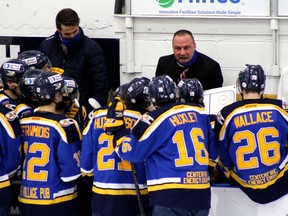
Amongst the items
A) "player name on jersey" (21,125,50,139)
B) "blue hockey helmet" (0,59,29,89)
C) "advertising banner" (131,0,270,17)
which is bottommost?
"player name on jersey" (21,125,50,139)

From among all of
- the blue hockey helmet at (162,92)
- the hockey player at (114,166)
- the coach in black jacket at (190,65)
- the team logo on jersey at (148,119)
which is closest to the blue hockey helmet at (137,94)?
the hockey player at (114,166)

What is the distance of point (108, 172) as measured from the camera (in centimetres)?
560

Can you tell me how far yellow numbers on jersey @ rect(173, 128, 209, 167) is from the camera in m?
5.27

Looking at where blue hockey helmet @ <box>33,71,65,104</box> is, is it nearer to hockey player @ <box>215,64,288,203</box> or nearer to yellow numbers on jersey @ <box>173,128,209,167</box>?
yellow numbers on jersey @ <box>173,128,209,167</box>

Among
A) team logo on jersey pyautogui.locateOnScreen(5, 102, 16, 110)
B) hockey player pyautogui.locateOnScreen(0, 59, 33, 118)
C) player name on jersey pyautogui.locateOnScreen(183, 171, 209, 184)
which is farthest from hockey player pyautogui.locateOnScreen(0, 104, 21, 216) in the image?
player name on jersey pyautogui.locateOnScreen(183, 171, 209, 184)

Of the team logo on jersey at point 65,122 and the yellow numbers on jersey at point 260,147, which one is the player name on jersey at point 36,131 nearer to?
the team logo on jersey at point 65,122

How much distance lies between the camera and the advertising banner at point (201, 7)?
6832 mm

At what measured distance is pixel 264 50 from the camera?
22.5ft

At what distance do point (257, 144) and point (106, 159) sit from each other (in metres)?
1.04

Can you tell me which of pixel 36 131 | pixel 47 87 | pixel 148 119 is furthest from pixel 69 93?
pixel 148 119

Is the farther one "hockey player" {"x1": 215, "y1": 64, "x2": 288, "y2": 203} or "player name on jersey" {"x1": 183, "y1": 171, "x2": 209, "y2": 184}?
"hockey player" {"x1": 215, "y1": 64, "x2": 288, "y2": 203}

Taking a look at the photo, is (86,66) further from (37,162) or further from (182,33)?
(37,162)

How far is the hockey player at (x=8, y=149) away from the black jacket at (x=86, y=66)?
1.47 metres

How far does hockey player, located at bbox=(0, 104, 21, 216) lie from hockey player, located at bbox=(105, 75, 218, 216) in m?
0.81
